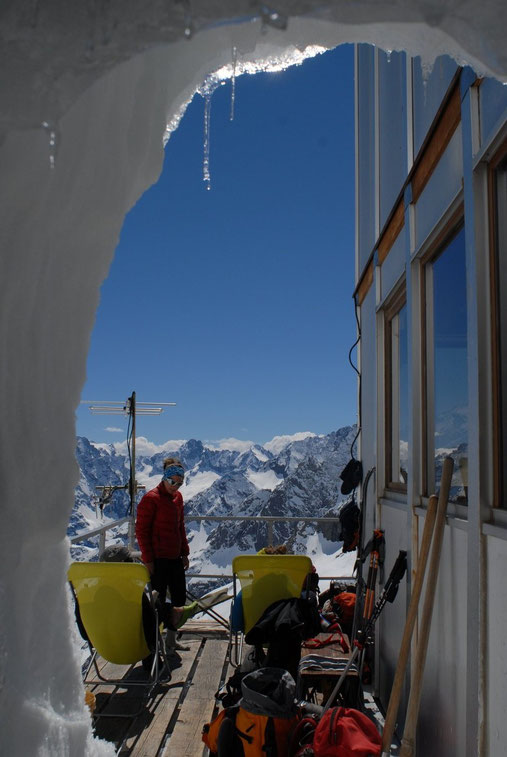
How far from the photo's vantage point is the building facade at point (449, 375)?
187cm

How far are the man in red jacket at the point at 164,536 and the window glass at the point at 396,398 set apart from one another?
1.58 m

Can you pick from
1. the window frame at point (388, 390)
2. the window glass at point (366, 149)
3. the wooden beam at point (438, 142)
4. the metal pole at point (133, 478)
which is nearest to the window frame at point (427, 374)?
the wooden beam at point (438, 142)

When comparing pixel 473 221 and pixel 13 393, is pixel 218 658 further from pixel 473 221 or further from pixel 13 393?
pixel 13 393

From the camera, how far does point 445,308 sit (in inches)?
111

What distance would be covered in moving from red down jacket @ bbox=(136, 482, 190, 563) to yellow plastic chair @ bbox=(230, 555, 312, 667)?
63cm

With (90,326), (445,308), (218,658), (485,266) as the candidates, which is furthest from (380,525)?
(90,326)

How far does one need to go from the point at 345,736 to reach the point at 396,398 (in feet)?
8.17

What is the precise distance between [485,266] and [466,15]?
1214mm

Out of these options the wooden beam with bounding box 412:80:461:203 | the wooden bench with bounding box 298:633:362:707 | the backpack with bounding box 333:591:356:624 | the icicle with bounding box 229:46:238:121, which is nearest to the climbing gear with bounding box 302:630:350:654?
the wooden bench with bounding box 298:633:362:707

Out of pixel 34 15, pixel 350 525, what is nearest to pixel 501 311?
pixel 34 15

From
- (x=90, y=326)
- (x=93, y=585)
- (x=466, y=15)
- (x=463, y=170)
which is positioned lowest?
(x=93, y=585)

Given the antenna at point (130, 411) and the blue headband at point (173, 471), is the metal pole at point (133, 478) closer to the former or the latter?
the antenna at point (130, 411)

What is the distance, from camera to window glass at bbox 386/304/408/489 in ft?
13.0

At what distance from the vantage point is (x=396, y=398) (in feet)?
14.0
